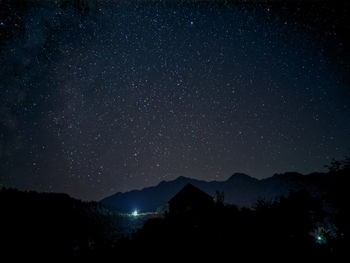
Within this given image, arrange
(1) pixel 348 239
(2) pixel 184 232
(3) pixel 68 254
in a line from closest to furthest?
(2) pixel 184 232 → (1) pixel 348 239 → (3) pixel 68 254

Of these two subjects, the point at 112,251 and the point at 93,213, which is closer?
the point at 112,251

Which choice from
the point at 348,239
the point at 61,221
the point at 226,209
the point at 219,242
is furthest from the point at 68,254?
the point at 61,221

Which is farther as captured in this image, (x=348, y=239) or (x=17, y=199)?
Answer: (x=17, y=199)

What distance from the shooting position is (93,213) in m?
32.1

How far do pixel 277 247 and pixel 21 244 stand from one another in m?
16.8

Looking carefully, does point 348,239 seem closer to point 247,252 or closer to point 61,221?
point 247,252

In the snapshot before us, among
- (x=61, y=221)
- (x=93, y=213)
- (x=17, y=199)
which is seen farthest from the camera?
(x=93, y=213)

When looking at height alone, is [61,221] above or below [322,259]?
below

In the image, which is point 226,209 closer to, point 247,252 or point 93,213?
point 247,252

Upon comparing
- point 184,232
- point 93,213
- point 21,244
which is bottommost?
point 93,213

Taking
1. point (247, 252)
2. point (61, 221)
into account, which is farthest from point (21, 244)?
point (247, 252)

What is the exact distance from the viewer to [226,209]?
789cm

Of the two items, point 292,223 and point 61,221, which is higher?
point 292,223

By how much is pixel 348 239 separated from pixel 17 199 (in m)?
26.9
